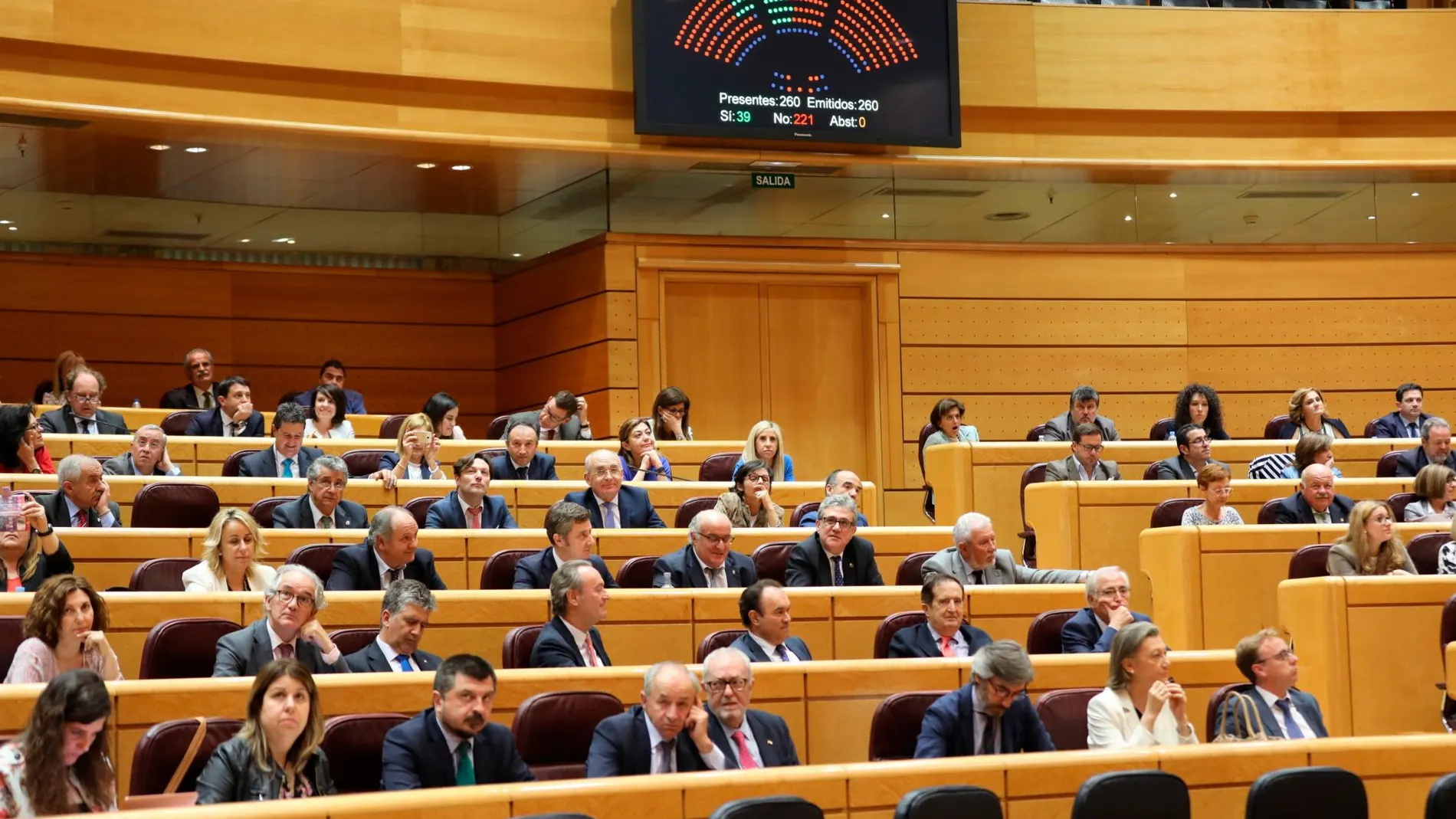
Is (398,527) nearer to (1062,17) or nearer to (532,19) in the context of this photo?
(532,19)

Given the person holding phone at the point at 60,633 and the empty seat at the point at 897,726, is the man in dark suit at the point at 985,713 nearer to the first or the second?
the empty seat at the point at 897,726

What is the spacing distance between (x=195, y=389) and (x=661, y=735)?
6621 millimetres

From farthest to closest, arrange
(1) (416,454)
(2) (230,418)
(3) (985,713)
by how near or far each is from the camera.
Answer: (2) (230,418) → (1) (416,454) → (3) (985,713)

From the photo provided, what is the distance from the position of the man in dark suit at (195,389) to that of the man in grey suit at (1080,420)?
4900mm

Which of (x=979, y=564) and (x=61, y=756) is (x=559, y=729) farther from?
(x=979, y=564)

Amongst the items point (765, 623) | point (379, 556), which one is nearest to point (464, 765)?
point (765, 623)

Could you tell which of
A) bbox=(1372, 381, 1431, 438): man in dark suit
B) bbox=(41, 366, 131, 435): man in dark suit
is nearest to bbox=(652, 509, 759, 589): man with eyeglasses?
bbox=(41, 366, 131, 435): man in dark suit

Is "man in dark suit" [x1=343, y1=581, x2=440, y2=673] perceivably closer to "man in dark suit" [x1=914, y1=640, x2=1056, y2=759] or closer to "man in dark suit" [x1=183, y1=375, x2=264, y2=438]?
"man in dark suit" [x1=914, y1=640, x2=1056, y2=759]

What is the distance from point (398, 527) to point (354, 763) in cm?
158

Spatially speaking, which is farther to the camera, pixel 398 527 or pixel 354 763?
pixel 398 527

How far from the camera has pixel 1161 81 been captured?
11.3 meters

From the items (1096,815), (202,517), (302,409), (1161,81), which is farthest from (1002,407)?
(1096,815)

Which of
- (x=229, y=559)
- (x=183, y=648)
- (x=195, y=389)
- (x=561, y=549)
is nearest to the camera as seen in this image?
(x=183, y=648)

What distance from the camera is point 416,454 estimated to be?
7676 millimetres
